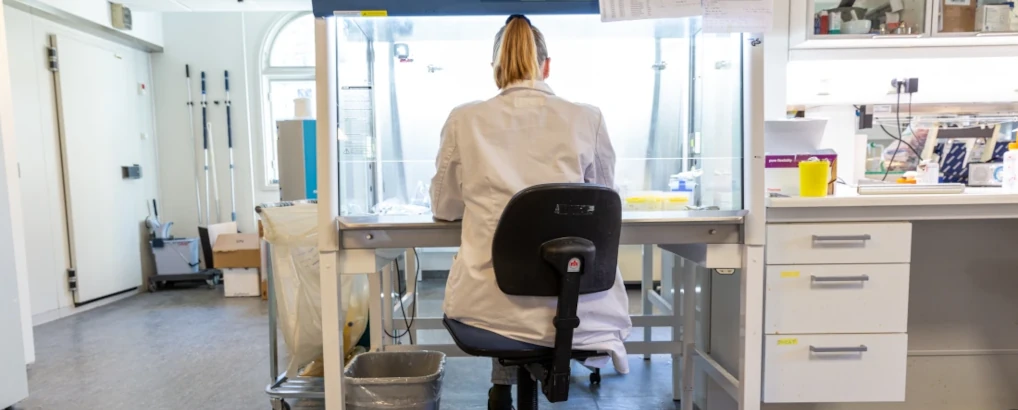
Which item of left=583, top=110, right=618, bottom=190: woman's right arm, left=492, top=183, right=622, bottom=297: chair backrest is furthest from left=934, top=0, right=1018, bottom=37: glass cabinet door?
left=492, top=183, right=622, bottom=297: chair backrest

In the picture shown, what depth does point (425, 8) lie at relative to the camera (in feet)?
4.36

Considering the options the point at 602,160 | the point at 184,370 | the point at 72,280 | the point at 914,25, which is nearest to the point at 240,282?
the point at 72,280

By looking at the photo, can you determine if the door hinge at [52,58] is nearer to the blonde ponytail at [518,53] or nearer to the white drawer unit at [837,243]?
the blonde ponytail at [518,53]

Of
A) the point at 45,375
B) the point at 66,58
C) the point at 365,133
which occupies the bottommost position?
the point at 45,375

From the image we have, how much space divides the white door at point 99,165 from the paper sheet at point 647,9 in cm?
384

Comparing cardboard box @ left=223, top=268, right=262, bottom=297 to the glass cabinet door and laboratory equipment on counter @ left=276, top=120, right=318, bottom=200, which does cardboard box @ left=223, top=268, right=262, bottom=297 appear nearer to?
laboratory equipment on counter @ left=276, top=120, right=318, bottom=200

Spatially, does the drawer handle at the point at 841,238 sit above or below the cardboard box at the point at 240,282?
above

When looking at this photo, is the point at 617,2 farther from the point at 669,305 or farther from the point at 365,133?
the point at 669,305

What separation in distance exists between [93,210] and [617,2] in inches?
159

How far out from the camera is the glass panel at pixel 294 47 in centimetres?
450

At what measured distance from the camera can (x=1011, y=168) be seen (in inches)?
68.5

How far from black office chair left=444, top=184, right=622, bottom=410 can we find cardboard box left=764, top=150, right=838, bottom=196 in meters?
0.76

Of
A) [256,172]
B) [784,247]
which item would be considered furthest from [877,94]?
[256,172]

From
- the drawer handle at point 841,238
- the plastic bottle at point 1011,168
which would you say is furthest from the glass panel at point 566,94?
the plastic bottle at point 1011,168
